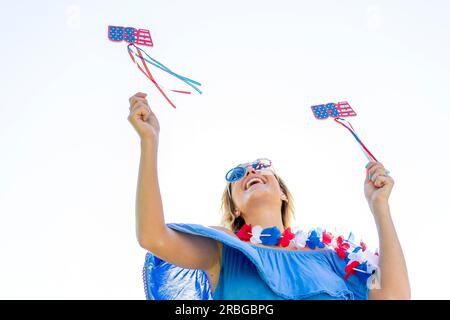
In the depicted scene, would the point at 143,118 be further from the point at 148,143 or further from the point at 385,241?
the point at 385,241

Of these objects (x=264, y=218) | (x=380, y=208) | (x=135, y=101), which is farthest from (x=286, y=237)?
(x=135, y=101)

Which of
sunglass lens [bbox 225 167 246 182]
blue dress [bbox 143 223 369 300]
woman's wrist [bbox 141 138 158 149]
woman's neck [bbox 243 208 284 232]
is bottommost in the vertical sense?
blue dress [bbox 143 223 369 300]

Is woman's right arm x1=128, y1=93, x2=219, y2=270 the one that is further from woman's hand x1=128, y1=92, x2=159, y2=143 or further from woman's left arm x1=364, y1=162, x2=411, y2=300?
woman's left arm x1=364, y1=162, x2=411, y2=300

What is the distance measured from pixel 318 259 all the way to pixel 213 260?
0.43 m

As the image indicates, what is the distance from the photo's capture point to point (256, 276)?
226cm

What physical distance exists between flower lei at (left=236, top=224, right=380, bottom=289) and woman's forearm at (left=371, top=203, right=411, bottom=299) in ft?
0.25

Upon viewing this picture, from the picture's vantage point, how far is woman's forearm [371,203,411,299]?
7.48 feet

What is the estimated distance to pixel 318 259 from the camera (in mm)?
Answer: 2490

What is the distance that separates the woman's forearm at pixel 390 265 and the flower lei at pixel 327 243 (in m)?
0.08

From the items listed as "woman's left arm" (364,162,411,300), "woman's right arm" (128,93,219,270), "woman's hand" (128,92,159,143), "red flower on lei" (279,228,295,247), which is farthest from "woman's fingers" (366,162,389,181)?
"woman's hand" (128,92,159,143)

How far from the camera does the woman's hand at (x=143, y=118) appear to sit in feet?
6.97

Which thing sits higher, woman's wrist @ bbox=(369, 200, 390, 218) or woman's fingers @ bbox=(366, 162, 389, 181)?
woman's fingers @ bbox=(366, 162, 389, 181)
